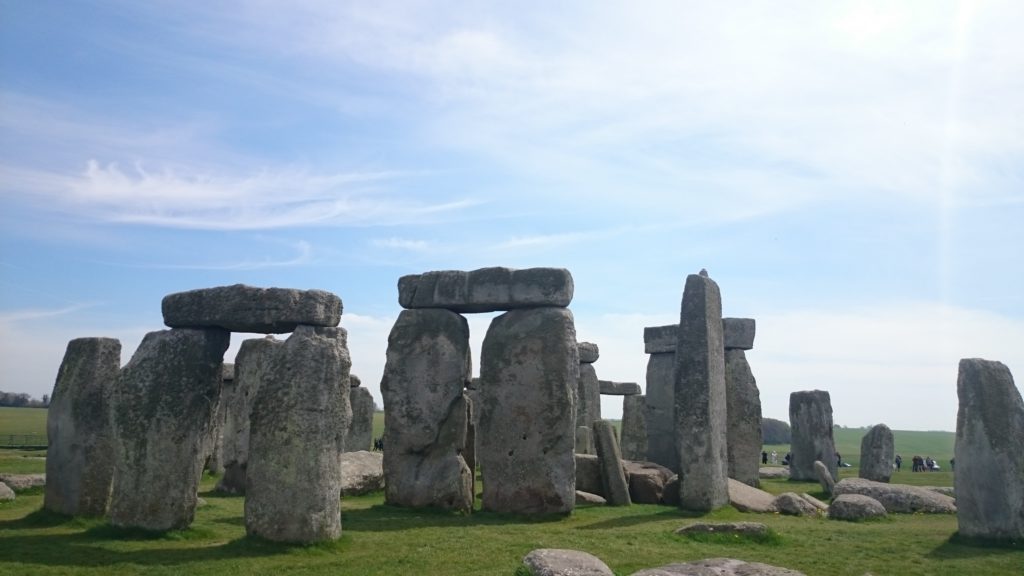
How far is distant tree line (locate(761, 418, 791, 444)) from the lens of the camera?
62.9 meters

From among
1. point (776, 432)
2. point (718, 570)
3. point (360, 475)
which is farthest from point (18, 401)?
point (718, 570)

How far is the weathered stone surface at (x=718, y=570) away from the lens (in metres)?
8.48

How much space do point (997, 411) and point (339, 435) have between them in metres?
9.01

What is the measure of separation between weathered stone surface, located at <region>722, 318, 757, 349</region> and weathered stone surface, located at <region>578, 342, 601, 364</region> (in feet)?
16.9

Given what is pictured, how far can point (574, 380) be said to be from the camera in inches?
597

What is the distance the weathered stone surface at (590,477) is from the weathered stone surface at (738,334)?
6.58m

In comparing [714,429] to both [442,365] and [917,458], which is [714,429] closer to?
[442,365]

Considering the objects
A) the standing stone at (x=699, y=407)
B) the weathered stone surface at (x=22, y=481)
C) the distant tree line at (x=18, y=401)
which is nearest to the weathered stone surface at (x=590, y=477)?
the standing stone at (x=699, y=407)

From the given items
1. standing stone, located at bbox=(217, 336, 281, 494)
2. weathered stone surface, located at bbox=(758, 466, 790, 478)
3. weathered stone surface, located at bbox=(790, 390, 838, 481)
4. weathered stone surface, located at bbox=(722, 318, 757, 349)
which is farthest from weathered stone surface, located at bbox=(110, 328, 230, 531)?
weathered stone surface, located at bbox=(758, 466, 790, 478)

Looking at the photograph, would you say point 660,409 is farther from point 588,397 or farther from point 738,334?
point 588,397

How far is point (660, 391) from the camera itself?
23.2 m

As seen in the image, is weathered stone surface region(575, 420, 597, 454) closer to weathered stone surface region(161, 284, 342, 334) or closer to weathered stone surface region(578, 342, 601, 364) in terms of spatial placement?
weathered stone surface region(578, 342, 601, 364)

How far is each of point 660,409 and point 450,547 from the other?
12793 millimetres

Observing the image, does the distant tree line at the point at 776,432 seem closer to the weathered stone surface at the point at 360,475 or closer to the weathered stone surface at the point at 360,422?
the weathered stone surface at the point at 360,422
